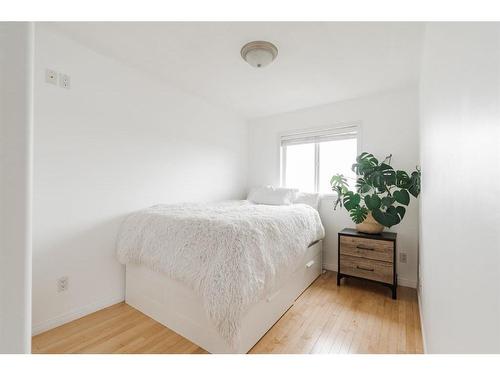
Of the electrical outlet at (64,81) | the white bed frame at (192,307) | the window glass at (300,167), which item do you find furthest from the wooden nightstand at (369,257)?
the electrical outlet at (64,81)

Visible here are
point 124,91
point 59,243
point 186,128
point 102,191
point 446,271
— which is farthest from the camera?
point 186,128

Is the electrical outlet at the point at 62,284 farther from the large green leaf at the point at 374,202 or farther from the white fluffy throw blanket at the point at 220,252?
the large green leaf at the point at 374,202

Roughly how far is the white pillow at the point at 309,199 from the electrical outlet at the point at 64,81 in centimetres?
269

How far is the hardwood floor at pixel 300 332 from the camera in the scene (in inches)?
60.7

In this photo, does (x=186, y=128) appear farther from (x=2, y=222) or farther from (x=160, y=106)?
(x=2, y=222)

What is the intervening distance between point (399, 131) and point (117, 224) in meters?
3.21

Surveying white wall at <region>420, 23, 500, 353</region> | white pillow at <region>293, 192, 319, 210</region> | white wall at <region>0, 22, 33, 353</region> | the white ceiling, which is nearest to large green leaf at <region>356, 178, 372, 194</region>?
white pillow at <region>293, 192, 319, 210</region>

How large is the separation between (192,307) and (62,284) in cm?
112

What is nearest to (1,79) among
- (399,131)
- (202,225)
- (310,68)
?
(202,225)

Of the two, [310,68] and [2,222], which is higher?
[310,68]

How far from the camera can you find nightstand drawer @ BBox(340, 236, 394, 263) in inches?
90.0

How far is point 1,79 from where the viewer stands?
0.24 metres

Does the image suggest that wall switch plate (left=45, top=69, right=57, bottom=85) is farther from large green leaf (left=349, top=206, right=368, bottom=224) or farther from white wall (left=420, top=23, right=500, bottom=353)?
large green leaf (left=349, top=206, right=368, bottom=224)

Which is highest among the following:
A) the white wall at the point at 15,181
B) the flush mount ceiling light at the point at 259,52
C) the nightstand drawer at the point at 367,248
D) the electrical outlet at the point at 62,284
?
the flush mount ceiling light at the point at 259,52
